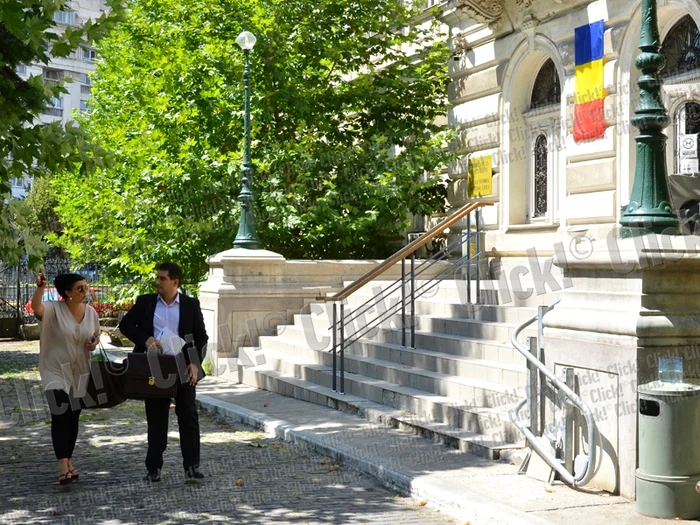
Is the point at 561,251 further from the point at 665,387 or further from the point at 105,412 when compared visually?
the point at 105,412

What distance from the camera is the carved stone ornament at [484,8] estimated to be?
16234 millimetres

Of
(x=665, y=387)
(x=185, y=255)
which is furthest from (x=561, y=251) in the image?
(x=185, y=255)

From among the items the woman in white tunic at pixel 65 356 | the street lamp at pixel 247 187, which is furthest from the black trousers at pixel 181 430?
the street lamp at pixel 247 187

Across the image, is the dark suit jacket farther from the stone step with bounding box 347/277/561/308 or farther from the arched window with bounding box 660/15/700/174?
the arched window with bounding box 660/15/700/174

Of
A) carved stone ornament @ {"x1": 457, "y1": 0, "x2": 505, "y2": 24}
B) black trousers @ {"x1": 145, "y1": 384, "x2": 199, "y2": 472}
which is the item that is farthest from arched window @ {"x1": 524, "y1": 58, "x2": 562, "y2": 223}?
black trousers @ {"x1": 145, "y1": 384, "x2": 199, "y2": 472}

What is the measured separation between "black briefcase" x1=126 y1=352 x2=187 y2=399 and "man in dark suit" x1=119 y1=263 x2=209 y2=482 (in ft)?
0.38

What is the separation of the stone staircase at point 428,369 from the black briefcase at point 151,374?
2782 millimetres

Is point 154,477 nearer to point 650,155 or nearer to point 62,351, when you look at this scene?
point 62,351

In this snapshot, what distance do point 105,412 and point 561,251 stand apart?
7.14 metres

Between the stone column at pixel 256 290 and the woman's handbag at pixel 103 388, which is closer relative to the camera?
the woman's handbag at pixel 103 388

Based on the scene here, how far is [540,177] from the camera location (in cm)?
1628

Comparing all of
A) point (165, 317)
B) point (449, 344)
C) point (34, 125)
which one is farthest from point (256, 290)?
point (165, 317)

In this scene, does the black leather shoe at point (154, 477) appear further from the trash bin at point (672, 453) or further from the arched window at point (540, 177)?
the arched window at point (540, 177)

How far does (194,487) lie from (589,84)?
8915 mm
